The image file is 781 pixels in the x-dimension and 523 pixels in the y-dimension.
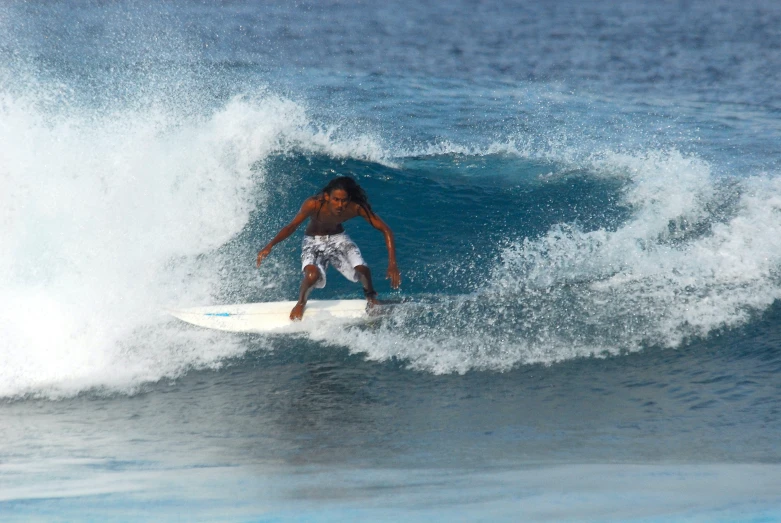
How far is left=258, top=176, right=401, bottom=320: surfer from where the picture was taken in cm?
693

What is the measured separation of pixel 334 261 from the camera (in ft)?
24.1

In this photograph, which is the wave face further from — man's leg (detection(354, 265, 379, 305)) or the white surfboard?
man's leg (detection(354, 265, 379, 305))

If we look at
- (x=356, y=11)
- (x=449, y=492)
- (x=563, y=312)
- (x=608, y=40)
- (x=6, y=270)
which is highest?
(x=356, y=11)

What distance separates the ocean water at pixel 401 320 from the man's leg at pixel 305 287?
22 cm

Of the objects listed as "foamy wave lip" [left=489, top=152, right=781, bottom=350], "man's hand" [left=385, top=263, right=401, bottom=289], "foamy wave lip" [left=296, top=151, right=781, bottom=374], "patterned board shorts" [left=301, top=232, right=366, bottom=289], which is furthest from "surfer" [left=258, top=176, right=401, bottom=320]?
"foamy wave lip" [left=489, top=152, right=781, bottom=350]

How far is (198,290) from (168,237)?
1246 mm

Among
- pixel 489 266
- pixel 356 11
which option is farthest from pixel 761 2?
pixel 489 266

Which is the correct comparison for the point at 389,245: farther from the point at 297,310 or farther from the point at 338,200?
the point at 297,310

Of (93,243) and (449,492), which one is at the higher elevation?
(93,243)

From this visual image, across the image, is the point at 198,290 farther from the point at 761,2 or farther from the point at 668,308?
the point at 761,2

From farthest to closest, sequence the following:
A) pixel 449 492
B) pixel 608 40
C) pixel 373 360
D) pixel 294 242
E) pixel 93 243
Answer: pixel 608 40 < pixel 294 242 < pixel 93 243 < pixel 373 360 < pixel 449 492

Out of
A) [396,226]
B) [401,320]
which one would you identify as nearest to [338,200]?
[401,320]

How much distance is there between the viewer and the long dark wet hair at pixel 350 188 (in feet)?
21.5

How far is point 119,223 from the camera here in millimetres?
9094
